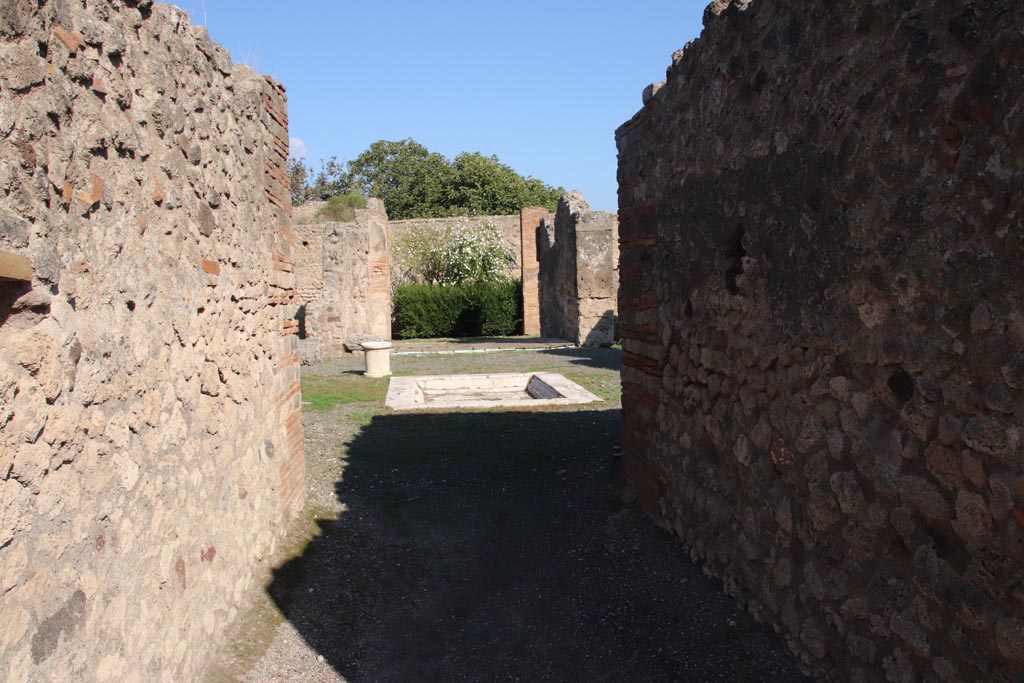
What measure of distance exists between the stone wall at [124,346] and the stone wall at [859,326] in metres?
2.50

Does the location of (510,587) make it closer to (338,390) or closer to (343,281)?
(338,390)

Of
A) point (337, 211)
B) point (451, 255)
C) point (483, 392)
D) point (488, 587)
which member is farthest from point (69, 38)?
point (451, 255)

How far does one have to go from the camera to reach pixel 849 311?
8.87 ft

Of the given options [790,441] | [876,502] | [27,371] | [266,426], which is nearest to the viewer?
[27,371]

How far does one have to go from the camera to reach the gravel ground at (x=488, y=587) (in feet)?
11.7

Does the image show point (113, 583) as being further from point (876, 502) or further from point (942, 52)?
point (942, 52)

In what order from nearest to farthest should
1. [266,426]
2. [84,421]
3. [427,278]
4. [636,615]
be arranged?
[84,421]
[636,615]
[266,426]
[427,278]

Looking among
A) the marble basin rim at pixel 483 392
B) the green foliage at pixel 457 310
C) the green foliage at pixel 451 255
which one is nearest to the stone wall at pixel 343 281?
the green foliage at pixel 457 310

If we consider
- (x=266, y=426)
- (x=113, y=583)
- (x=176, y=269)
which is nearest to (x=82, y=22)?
(x=176, y=269)

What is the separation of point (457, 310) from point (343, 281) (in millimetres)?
7504

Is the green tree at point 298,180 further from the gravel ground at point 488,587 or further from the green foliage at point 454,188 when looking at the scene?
the gravel ground at point 488,587

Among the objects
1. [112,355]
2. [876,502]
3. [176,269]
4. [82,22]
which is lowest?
[876,502]

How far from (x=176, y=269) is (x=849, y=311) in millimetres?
2723

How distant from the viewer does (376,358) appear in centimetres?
1295
